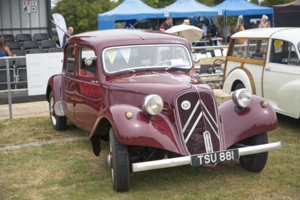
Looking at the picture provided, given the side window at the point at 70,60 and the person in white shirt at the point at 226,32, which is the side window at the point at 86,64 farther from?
the person in white shirt at the point at 226,32

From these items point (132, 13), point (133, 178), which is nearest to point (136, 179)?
point (133, 178)

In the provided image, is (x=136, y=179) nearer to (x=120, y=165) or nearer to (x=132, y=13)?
(x=120, y=165)

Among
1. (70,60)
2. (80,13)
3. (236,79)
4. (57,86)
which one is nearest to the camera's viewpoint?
(70,60)

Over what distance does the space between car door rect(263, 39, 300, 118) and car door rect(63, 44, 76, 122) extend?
129 inches

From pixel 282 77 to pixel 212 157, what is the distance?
11.1ft

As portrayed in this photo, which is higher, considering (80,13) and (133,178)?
(80,13)

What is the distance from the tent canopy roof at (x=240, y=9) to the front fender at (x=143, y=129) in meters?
20.7

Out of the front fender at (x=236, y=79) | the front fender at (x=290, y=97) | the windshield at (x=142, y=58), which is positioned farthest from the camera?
the front fender at (x=236, y=79)

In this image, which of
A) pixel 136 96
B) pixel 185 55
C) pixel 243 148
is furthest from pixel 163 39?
pixel 243 148

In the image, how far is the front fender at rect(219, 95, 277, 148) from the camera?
532 cm

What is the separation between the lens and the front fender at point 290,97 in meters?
7.38

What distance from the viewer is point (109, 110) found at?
206 inches

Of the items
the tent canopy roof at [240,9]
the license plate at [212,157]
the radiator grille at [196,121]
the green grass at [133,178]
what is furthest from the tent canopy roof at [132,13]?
the license plate at [212,157]

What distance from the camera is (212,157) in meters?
4.91
